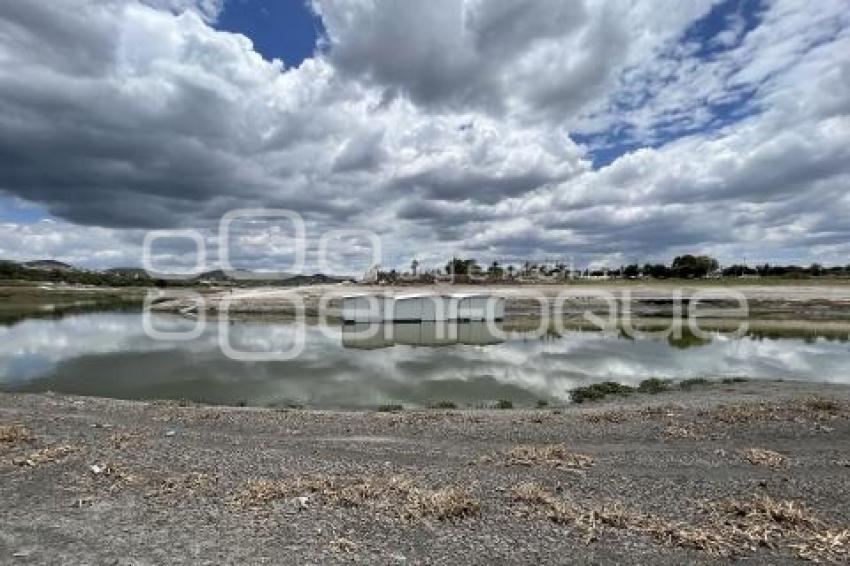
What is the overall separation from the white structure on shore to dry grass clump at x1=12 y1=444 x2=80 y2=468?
45.5 metres

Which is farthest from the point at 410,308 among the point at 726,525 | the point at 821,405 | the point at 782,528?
the point at 782,528

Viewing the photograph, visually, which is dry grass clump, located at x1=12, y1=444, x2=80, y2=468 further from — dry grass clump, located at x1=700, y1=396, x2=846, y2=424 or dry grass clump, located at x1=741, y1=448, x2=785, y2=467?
dry grass clump, located at x1=700, y1=396, x2=846, y2=424

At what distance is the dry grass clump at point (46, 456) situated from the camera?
11.7 metres

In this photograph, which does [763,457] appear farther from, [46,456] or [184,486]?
[46,456]

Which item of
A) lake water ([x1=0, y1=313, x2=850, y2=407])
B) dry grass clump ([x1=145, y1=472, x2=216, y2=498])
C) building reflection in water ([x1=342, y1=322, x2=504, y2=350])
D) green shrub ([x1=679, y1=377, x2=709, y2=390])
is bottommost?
building reflection in water ([x1=342, y1=322, x2=504, y2=350])

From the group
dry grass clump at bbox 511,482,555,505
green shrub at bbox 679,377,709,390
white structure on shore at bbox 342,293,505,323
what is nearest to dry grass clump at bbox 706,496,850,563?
dry grass clump at bbox 511,482,555,505

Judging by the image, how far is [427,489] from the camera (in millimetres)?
10398

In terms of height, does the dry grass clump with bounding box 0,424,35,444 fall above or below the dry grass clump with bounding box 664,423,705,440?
above

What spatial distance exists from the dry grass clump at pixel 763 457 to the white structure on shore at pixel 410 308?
1832 inches

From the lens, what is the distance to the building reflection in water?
1774 inches

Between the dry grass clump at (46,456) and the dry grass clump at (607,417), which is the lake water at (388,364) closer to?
the dry grass clump at (607,417)

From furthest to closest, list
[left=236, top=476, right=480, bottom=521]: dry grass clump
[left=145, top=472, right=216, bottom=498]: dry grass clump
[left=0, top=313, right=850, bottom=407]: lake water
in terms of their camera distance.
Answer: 1. [left=0, top=313, right=850, bottom=407]: lake water
2. [left=145, top=472, right=216, bottom=498]: dry grass clump
3. [left=236, top=476, right=480, bottom=521]: dry grass clump

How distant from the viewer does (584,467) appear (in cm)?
1201

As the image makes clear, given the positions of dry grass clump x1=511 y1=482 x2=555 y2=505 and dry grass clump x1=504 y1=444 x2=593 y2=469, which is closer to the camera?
dry grass clump x1=511 y1=482 x2=555 y2=505
